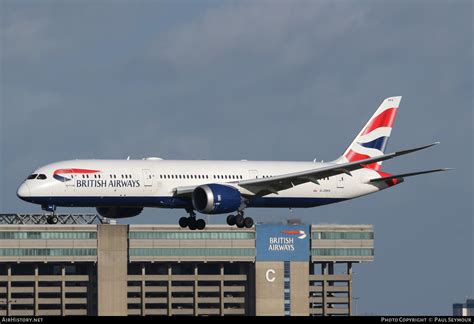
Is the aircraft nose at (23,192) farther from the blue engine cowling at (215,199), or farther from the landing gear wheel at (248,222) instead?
the landing gear wheel at (248,222)

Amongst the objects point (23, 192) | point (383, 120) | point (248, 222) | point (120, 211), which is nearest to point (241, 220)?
point (248, 222)

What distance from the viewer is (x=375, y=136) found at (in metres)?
110

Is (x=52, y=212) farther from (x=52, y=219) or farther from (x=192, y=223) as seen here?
(x=192, y=223)

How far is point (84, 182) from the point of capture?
91.1 meters

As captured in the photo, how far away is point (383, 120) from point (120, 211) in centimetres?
2575

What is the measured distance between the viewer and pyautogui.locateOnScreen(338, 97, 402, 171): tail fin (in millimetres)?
108125

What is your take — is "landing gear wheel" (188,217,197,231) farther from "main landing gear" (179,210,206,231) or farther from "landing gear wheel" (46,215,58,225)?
"landing gear wheel" (46,215,58,225)

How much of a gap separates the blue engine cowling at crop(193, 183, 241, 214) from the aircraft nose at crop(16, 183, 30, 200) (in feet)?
38.7

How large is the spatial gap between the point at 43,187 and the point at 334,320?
39.7 meters

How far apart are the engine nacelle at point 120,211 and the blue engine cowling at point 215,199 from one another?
5.46m

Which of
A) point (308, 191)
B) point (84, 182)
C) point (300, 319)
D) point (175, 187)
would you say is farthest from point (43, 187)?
point (300, 319)

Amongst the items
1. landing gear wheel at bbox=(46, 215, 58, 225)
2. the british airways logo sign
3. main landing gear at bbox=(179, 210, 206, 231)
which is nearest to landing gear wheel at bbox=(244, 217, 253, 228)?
main landing gear at bbox=(179, 210, 206, 231)

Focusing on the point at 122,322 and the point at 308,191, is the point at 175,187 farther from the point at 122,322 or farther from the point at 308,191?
the point at 122,322

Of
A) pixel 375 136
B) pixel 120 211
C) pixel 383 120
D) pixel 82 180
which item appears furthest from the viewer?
pixel 383 120
